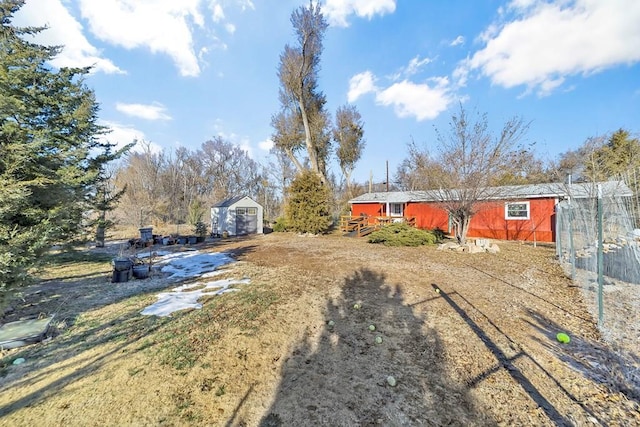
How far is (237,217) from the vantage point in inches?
675

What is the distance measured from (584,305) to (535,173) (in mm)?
15724

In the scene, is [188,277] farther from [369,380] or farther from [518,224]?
[518,224]

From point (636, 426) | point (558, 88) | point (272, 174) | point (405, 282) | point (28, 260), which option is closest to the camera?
point (636, 426)

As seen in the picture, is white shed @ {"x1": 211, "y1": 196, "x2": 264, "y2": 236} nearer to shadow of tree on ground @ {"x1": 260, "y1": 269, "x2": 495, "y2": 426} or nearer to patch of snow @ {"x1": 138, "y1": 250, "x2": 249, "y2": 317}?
patch of snow @ {"x1": 138, "y1": 250, "x2": 249, "y2": 317}

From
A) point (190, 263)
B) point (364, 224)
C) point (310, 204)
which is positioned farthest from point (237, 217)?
point (190, 263)

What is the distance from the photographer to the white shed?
55.9ft

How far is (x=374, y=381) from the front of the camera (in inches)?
99.9

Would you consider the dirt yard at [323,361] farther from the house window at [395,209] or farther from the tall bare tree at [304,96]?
the tall bare tree at [304,96]

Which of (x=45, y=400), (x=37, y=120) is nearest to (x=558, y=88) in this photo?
(x=45, y=400)

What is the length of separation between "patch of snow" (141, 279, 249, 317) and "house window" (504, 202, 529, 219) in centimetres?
1267

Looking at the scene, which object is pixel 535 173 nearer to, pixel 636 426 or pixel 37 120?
pixel 636 426

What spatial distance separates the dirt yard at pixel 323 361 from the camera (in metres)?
2.14

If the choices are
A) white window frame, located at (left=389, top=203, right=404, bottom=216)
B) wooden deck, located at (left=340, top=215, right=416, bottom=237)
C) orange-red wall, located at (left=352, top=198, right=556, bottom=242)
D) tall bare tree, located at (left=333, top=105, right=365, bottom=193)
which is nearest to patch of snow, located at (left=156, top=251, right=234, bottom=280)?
wooden deck, located at (left=340, top=215, right=416, bottom=237)

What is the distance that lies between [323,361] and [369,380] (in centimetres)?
55
